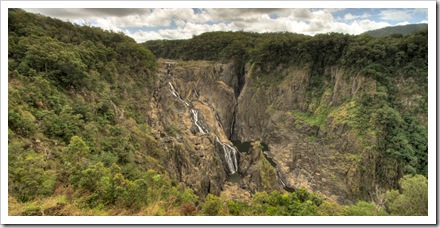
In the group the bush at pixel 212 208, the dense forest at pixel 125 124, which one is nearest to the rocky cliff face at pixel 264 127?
the dense forest at pixel 125 124

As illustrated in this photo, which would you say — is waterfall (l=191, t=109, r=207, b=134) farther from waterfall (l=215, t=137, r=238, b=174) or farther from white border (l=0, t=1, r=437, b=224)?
white border (l=0, t=1, r=437, b=224)

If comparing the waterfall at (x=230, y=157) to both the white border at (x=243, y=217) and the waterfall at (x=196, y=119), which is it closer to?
the waterfall at (x=196, y=119)

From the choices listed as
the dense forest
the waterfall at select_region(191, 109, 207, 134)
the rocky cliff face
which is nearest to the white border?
the dense forest

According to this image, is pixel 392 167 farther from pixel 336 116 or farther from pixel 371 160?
pixel 336 116

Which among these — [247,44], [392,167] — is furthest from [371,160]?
[247,44]

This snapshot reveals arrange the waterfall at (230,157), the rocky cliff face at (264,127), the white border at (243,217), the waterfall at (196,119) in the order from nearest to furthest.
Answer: the white border at (243,217)
the rocky cliff face at (264,127)
the waterfall at (230,157)
the waterfall at (196,119)

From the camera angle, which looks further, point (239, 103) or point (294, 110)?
point (239, 103)
